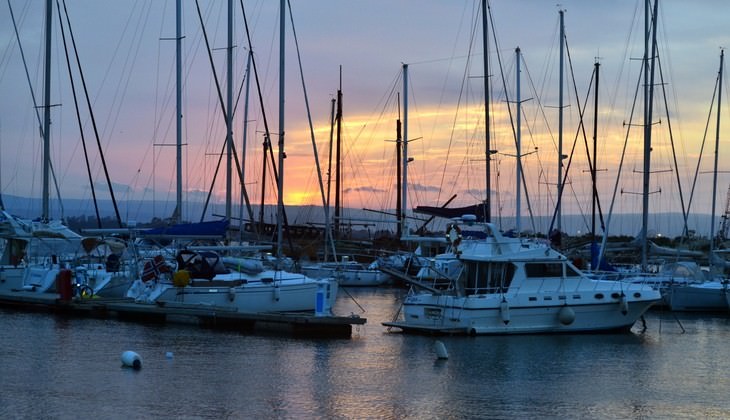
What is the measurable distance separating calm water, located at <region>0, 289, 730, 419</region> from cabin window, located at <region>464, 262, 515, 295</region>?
182 cm

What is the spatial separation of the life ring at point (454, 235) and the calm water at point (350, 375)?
341 centimetres

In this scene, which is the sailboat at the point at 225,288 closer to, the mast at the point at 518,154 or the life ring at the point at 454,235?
the life ring at the point at 454,235

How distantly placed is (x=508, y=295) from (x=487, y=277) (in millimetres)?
863

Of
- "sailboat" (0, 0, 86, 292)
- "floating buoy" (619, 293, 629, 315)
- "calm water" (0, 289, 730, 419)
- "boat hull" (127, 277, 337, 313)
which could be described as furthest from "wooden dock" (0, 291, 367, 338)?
"floating buoy" (619, 293, 629, 315)

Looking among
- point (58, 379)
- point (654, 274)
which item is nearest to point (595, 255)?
point (654, 274)

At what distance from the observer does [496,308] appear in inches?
1209

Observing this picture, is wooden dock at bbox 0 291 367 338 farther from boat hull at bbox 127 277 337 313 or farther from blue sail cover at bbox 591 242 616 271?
blue sail cover at bbox 591 242 616 271

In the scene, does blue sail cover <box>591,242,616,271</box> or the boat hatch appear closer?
the boat hatch

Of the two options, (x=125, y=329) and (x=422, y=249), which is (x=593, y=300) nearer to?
(x=125, y=329)

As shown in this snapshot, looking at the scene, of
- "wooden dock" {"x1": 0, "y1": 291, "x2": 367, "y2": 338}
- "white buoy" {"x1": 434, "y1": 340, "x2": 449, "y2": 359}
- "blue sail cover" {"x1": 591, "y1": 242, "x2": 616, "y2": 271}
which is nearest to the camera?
"white buoy" {"x1": 434, "y1": 340, "x2": 449, "y2": 359}

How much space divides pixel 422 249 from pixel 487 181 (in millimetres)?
19505

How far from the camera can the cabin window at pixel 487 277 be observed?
31.2 m

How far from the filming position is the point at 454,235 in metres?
32.1

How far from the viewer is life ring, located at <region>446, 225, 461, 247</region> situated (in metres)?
32.0
